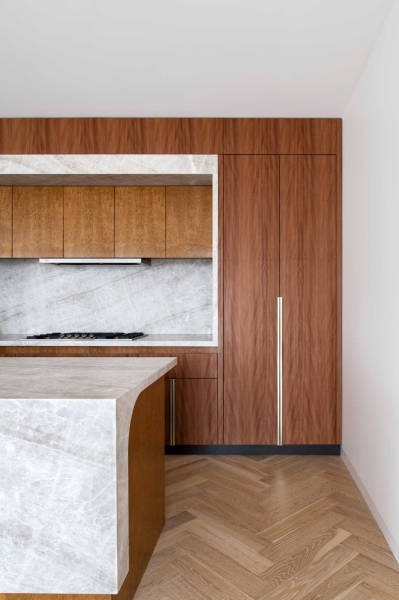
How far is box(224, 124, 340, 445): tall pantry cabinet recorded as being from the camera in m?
3.40

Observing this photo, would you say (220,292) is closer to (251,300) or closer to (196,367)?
(251,300)

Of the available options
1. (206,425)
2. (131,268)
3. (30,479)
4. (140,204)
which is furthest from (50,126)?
(30,479)

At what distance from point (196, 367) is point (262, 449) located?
2.80 feet

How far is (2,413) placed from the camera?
131cm

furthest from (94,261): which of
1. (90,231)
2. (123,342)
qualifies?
(123,342)

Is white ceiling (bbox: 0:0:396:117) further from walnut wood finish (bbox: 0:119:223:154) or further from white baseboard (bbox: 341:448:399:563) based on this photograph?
white baseboard (bbox: 341:448:399:563)

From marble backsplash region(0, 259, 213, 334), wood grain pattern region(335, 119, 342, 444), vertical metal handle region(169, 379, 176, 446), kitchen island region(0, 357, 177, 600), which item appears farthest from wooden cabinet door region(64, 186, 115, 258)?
kitchen island region(0, 357, 177, 600)

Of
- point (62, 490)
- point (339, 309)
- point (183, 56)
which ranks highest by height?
point (183, 56)

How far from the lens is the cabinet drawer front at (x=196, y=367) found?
3424 mm

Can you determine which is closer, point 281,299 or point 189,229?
point 281,299

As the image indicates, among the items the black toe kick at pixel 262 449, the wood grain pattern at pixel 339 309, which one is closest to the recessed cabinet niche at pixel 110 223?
the wood grain pattern at pixel 339 309

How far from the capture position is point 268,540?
7.13 ft

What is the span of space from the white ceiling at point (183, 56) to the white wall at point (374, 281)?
0.23 m

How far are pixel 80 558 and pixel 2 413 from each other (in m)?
0.52
